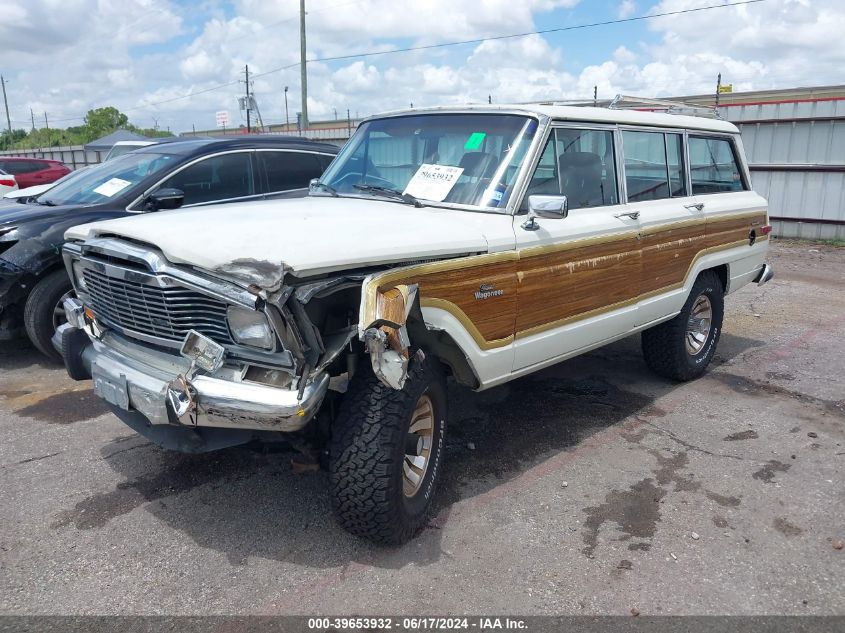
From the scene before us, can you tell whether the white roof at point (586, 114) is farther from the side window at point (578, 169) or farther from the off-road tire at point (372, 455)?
the off-road tire at point (372, 455)

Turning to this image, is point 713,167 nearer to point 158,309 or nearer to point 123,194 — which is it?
point 158,309

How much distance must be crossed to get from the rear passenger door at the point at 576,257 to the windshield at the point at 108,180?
3.90 metres

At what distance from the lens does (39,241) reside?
18.2 ft

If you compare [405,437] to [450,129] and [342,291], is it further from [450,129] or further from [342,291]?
[450,129]

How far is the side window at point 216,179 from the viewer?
21.1ft

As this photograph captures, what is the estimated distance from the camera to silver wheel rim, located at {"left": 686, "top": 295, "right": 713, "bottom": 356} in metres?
5.86

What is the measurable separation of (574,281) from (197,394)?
2358 mm

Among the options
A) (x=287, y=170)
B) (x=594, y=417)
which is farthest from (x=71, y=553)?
(x=287, y=170)

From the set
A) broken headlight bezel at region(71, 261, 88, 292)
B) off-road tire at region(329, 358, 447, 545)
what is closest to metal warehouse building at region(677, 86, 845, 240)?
off-road tire at region(329, 358, 447, 545)

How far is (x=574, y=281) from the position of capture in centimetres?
419

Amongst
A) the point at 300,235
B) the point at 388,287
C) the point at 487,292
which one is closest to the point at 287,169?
the point at 487,292

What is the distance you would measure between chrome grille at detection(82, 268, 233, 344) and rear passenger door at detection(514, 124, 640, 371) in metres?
1.67

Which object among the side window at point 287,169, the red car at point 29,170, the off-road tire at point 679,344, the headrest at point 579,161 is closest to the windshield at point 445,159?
the headrest at point 579,161

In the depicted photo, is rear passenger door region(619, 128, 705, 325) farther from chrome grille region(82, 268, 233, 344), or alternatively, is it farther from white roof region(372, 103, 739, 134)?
chrome grille region(82, 268, 233, 344)
